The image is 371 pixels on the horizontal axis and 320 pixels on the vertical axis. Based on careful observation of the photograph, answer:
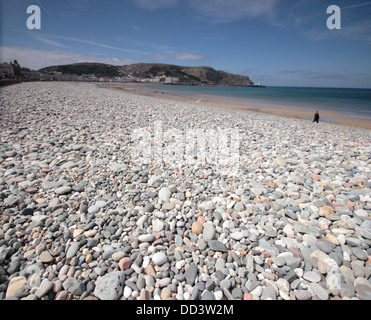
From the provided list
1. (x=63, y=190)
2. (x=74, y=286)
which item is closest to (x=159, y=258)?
(x=74, y=286)

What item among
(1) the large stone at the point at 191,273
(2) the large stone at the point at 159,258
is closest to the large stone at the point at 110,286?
(2) the large stone at the point at 159,258

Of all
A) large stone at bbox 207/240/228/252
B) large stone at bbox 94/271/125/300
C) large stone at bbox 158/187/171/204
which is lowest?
large stone at bbox 94/271/125/300

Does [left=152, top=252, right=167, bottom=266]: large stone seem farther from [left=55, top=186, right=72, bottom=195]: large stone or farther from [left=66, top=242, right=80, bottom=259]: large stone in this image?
[left=55, top=186, right=72, bottom=195]: large stone

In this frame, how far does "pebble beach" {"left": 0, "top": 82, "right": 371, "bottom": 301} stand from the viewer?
1915 millimetres

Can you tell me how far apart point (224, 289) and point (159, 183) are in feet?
7.41

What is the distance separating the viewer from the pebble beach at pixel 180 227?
1.92 m

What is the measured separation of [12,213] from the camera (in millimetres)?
2779

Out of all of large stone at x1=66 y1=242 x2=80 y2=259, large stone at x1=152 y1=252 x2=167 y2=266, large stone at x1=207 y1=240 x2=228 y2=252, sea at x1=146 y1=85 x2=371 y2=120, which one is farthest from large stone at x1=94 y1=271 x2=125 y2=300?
sea at x1=146 y1=85 x2=371 y2=120

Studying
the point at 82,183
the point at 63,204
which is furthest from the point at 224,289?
the point at 82,183

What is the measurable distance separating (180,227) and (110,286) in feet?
3.66

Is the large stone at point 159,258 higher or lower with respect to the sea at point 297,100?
lower

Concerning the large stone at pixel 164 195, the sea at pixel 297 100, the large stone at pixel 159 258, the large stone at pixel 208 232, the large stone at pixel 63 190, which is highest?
the sea at pixel 297 100

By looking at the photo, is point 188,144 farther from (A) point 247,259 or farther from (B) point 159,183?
(A) point 247,259

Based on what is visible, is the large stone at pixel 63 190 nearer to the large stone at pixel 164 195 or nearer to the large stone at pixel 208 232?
the large stone at pixel 164 195
